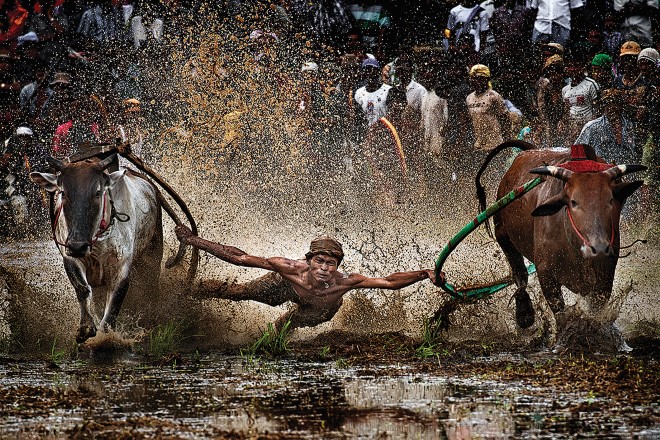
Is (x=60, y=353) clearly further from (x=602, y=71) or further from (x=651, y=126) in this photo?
(x=602, y=71)

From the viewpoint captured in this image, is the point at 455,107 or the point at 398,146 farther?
the point at 398,146

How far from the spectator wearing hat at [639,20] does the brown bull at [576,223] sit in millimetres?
7509

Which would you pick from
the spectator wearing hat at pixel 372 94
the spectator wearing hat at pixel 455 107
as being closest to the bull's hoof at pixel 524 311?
the spectator wearing hat at pixel 455 107

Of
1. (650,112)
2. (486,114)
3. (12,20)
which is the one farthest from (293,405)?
(12,20)

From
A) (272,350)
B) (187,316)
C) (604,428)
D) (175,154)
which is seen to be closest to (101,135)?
(175,154)

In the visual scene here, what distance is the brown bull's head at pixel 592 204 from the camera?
934 cm

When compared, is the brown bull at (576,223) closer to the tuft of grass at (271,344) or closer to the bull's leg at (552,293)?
the bull's leg at (552,293)

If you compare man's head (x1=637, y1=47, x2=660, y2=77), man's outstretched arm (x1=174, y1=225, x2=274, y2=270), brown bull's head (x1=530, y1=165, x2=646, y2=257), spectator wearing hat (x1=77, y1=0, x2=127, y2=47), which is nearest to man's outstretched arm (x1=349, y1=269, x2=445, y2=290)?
man's outstretched arm (x1=174, y1=225, x2=274, y2=270)

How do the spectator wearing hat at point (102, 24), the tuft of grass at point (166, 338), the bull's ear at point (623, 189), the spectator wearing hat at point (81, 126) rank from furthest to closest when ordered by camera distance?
the spectator wearing hat at point (102, 24)
the spectator wearing hat at point (81, 126)
the tuft of grass at point (166, 338)
the bull's ear at point (623, 189)

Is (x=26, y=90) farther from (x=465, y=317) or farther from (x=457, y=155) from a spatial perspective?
(x=465, y=317)

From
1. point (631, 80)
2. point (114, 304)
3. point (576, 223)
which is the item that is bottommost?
point (114, 304)

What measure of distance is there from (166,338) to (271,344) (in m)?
0.90

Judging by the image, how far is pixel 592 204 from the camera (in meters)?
9.48

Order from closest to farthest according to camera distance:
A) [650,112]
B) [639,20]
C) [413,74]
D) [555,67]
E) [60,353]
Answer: [60,353], [650,112], [555,67], [639,20], [413,74]
